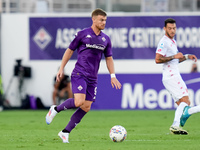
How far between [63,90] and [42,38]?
2.24 meters

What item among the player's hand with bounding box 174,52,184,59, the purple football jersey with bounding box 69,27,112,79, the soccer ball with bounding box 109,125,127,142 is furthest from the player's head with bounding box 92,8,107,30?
the player's hand with bounding box 174,52,184,59

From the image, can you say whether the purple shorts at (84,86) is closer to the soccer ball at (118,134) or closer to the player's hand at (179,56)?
the soccer ball at (118,134)

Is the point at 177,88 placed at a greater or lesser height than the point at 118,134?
greater

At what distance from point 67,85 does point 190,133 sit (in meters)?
9.94

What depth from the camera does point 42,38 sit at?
2117cm

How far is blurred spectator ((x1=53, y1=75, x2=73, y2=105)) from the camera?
801 inches

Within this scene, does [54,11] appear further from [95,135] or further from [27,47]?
[95,135]

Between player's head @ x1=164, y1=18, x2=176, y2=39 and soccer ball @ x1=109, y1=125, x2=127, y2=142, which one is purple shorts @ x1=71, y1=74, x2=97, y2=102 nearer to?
soccer ball @ x1=109, y1=125, x2=127, y2=142

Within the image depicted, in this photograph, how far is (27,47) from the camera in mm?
21219

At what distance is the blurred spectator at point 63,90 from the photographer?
20.3 meters

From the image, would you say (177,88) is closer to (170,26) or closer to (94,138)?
(170,26)

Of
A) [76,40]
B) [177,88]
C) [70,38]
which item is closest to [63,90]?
[70,38]

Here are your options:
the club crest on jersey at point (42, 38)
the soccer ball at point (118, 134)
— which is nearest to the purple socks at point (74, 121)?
the soccer ball at point (118, 134)

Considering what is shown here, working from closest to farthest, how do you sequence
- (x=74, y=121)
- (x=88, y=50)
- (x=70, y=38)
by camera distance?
(x=74, y=121)
(x=88, y=50)
(x=70, y=38)
